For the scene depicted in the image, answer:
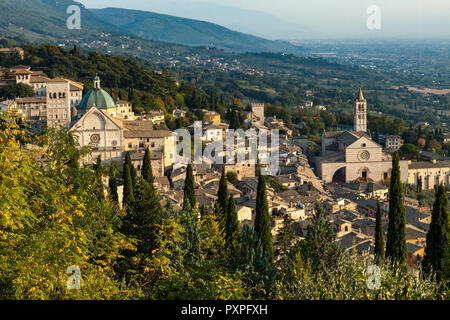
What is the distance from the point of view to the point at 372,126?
64.3 metres

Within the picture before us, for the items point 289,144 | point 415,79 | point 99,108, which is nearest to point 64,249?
point 99,108

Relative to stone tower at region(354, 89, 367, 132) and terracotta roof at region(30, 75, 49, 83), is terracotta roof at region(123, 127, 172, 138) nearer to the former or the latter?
terracotta roof at region(30, 75, 49, 83)

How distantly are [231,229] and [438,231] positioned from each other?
5.96 metres

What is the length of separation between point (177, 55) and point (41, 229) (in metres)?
192

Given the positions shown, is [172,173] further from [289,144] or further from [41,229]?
[41,229]

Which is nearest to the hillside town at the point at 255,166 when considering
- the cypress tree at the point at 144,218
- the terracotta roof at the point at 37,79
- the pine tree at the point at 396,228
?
the terracotta roof at the point at 37,79

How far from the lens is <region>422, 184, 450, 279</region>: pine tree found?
53.1 ft

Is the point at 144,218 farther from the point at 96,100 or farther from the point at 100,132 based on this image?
the point at 96,100

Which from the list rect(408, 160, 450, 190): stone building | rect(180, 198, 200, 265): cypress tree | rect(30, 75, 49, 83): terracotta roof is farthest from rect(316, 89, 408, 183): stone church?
rect(180, 198, 200, 265): cypress tree

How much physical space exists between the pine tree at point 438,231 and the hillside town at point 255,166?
4.38m

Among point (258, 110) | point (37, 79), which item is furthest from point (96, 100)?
point (258, 110)

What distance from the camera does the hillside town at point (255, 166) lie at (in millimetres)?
27531

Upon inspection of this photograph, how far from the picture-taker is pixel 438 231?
1650cm

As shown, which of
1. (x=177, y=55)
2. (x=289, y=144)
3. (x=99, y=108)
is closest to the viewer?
(x=99, y=108)
